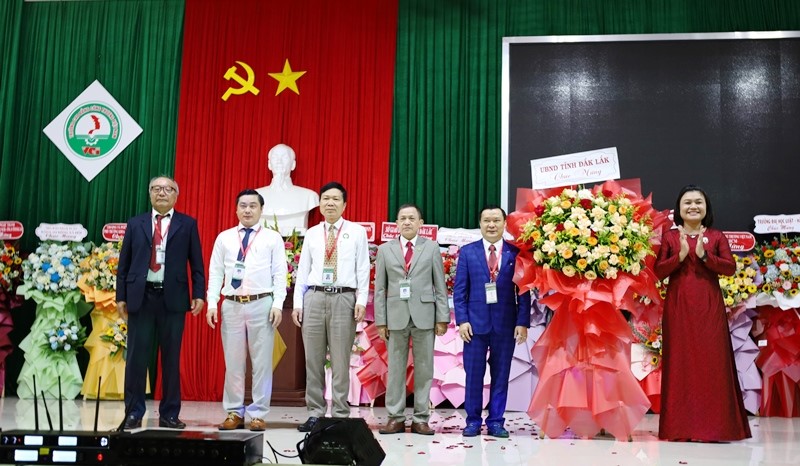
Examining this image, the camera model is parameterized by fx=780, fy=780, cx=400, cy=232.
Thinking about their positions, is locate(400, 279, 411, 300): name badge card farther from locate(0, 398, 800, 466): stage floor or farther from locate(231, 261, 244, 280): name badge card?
locate(231, 261, 244, 280): name badge card

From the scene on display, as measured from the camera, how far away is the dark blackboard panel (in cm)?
652

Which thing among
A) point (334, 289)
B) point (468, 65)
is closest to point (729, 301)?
point (468, 65)

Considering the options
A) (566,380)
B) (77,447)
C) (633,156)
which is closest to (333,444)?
(77,447)

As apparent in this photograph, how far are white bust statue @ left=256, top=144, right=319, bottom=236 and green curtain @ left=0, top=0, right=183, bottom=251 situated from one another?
110 centimetres

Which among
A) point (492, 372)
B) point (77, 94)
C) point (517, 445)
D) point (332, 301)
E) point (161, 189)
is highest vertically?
point (77, 94)

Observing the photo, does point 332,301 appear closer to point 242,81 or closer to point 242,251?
point 242,251

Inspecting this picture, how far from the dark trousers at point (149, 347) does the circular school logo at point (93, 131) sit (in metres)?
2.96

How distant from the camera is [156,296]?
15.7ft

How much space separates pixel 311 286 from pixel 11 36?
15.2ft

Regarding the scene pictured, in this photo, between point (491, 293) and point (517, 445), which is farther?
point (491, 293)

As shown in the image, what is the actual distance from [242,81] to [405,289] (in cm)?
337

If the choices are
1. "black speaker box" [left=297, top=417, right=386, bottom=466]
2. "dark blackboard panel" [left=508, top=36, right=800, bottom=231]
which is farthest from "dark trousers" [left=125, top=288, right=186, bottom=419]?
"dark blackboard panel" [left=508, top=36, right=800, bottom=231]

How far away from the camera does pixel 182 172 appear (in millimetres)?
7055

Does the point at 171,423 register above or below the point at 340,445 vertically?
below
